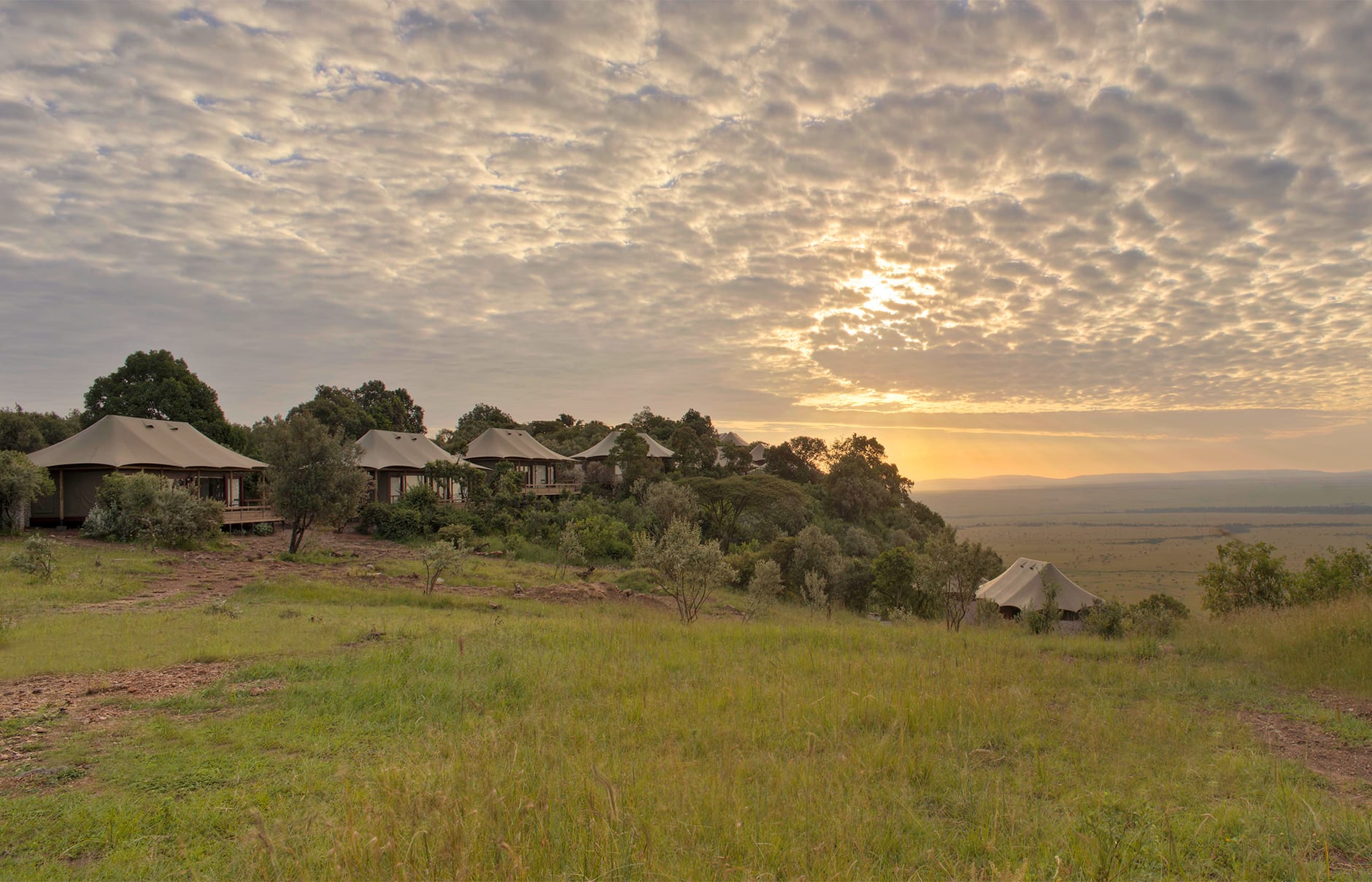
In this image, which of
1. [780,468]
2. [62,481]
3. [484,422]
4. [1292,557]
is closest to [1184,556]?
[1292,557]

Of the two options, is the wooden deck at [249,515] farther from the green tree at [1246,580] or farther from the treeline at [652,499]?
the green tree at [1246,580]

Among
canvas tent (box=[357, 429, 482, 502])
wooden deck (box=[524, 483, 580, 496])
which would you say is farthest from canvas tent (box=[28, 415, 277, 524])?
wooden deck (box=[524, 483, 580, 496])

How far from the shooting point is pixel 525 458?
155ft

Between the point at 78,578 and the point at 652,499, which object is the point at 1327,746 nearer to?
the point at 78,578

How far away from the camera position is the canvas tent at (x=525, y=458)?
46.5 m

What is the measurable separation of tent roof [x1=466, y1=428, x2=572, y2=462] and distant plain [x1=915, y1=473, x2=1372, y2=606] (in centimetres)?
2966

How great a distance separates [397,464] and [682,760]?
125 ft

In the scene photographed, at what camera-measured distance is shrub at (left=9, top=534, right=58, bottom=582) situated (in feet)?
53.5

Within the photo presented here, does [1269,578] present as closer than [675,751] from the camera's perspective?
No

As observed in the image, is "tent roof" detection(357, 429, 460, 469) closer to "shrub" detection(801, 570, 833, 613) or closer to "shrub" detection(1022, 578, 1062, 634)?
"shrub" detection(801, 570, 833, 613)

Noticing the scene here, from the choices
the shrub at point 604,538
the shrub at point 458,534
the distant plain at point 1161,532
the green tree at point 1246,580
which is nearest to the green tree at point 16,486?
the shrub at point 458,534

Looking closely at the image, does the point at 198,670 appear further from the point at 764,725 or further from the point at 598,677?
the point at 764,725

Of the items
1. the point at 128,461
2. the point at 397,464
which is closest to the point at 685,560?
the point at 128,461

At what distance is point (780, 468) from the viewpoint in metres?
58.3
